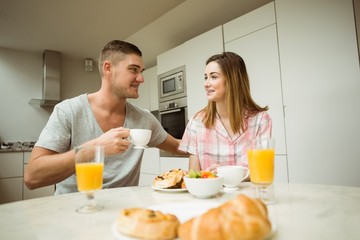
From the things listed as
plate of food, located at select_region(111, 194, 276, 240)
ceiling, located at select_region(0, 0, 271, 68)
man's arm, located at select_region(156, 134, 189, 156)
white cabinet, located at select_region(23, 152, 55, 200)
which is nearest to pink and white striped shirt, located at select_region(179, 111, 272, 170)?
man's arm, located at select_region(156, 134, 189, 156)

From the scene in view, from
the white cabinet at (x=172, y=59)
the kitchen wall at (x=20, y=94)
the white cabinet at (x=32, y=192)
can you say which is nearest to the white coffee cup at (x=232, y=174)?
the white cabinet at (x=172, y=59)

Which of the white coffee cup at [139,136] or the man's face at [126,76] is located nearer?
the white coffee cup at [139,136]

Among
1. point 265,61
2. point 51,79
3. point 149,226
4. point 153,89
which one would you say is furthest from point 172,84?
point 149,226

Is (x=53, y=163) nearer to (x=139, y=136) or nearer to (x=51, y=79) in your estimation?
(x=139, y=136)

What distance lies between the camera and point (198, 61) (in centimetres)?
299

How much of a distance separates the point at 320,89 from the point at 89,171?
1.85 metres

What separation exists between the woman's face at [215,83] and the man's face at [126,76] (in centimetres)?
46

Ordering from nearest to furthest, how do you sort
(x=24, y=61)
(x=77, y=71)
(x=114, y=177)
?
(x=114, y=177) → (x=24, y=61) → (x=77, y=71)

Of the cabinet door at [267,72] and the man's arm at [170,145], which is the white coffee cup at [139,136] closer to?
the man's arm at [170,145]

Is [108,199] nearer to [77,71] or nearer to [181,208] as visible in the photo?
[181,208]

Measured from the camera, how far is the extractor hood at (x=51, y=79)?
4.25 meters

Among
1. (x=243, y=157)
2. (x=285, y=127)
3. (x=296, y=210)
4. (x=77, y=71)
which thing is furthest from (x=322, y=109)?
(x=77, y=71)

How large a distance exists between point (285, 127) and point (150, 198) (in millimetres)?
1632

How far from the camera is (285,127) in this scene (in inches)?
83.7
